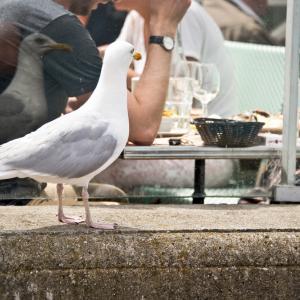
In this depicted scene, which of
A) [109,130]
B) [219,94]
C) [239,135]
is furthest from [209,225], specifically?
[219,94]

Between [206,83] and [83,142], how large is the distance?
1.68 meters

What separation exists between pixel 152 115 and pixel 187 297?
1.34 meters

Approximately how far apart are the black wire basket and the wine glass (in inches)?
22.4

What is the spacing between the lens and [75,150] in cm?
348

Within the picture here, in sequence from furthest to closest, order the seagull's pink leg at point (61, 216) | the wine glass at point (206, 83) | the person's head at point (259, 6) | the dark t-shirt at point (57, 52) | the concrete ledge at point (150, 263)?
the wine glass at point (206, 83), the person's head at point (259, 6), the dark t-shirt at point (57, 52), the seagull's pink leg at point (61, 216), the concrete ledge at point (150, 263)

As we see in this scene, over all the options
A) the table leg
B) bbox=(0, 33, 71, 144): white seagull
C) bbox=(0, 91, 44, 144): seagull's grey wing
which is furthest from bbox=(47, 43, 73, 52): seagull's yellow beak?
the table leg

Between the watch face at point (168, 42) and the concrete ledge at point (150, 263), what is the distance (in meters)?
1.36

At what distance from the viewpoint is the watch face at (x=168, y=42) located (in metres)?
4.59

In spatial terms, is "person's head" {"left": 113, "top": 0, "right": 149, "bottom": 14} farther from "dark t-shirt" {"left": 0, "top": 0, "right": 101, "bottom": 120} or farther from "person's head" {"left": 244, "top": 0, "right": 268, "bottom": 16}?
"person's head" {"left": 244, "top": 0, "right": 268, "bottom": 16}

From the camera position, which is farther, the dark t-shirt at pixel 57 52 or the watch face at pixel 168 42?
the watch face at pixel 168 42

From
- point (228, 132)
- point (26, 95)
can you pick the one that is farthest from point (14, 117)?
point (228, 132)

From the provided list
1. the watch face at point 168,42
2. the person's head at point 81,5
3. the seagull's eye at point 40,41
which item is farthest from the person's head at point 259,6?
the seagull's eye at point 40,41

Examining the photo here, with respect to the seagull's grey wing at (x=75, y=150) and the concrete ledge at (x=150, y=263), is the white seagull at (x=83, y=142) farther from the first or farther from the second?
the concrete ledge at (x=150, y=263)

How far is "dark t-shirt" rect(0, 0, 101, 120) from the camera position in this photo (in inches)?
171
